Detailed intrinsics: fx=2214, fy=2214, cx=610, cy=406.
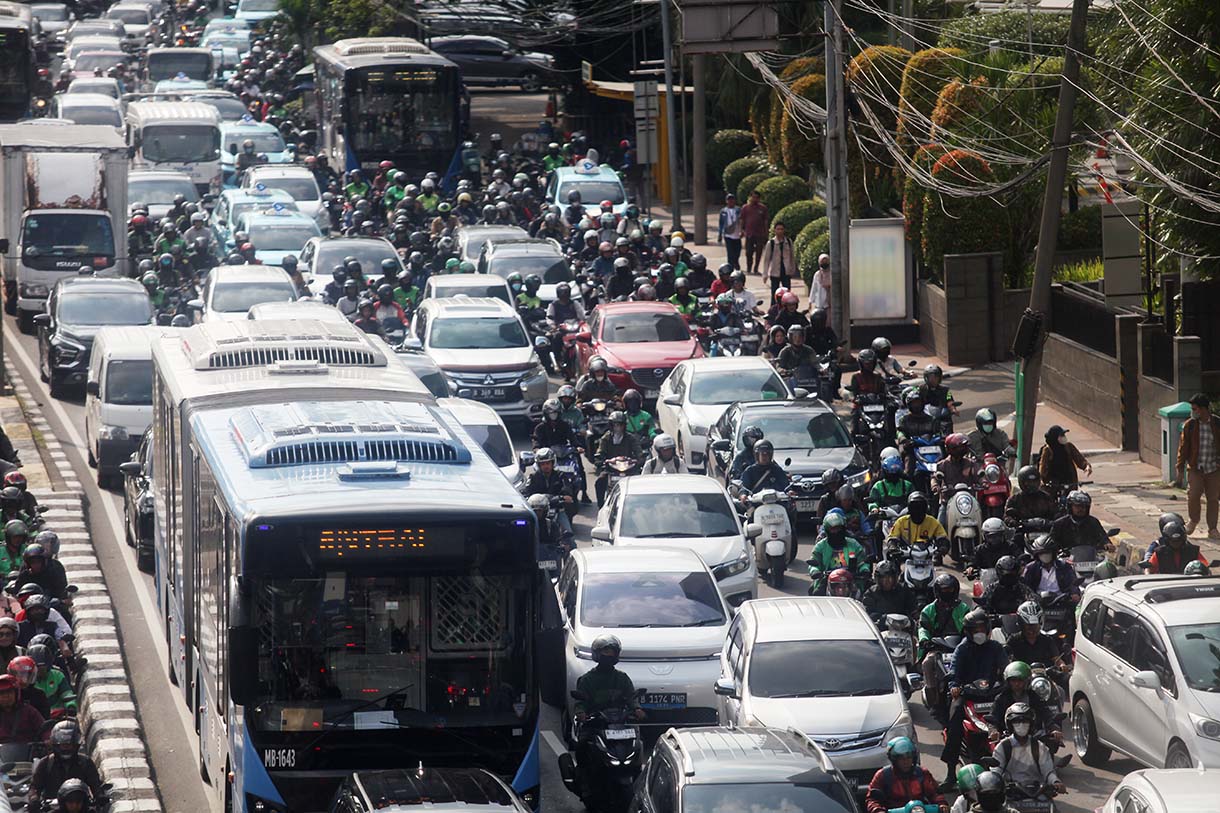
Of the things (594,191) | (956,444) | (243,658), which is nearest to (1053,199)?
(956,444)

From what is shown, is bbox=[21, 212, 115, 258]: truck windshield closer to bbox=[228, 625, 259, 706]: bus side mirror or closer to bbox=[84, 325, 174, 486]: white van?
bbox=[84, 325, 174, 486]: white van

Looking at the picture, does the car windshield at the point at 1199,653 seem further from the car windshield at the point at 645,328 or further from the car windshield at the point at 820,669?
the car windshield at the point at 645,328

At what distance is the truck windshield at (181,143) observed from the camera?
1998 inches

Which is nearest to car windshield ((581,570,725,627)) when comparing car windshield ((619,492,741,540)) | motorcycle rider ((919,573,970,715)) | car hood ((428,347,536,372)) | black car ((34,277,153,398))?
motorcycle rider ((919,573,970,715))

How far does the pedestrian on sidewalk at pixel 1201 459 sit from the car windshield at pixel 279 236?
20.1 m

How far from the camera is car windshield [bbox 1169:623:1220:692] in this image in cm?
1505

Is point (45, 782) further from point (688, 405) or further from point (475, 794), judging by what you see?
point (688, 405)

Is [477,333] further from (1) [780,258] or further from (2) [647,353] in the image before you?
(1) [780,258]

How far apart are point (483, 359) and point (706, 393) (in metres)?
4.08

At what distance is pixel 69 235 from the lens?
37.9 m

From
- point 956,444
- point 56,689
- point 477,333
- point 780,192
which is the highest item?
point 780,192

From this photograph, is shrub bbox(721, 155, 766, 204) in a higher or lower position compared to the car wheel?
higher

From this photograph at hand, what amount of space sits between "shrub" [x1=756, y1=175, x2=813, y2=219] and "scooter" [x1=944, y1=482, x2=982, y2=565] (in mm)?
24056

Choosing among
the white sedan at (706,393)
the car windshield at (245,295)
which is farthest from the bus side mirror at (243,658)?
the car windshield at (245,295)
